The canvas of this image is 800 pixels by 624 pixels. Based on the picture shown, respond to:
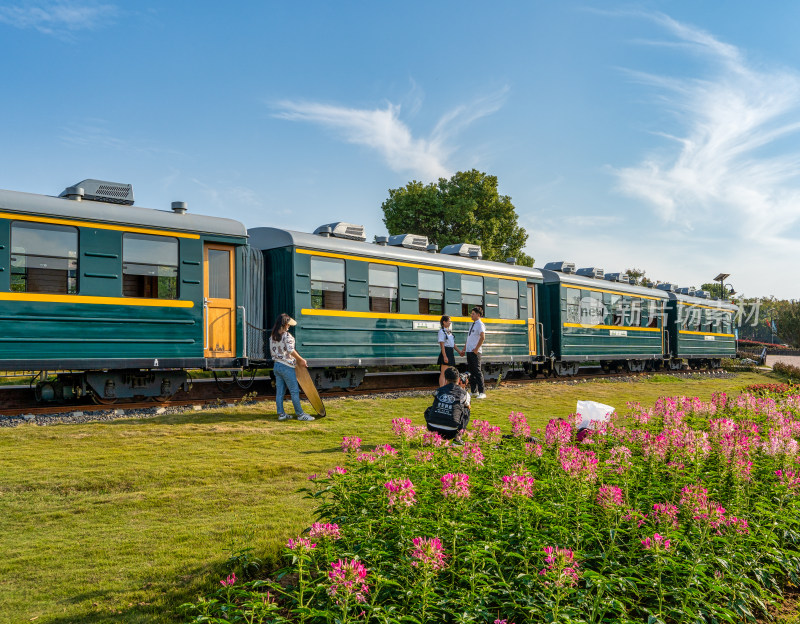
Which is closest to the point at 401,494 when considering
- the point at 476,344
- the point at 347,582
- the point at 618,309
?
the point at 347,582

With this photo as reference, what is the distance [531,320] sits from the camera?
18.8 meters

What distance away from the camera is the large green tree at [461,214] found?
3388 centimetres

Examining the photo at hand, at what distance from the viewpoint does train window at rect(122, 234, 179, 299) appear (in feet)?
34.7

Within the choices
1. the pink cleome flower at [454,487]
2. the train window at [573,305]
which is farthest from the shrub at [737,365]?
the pink cleome flower at [454,487]

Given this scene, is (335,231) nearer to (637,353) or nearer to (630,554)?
(630,554)

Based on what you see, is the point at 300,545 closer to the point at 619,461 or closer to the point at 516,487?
the point at 516,487

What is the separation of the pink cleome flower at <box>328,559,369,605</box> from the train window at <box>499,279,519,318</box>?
48.3 ft

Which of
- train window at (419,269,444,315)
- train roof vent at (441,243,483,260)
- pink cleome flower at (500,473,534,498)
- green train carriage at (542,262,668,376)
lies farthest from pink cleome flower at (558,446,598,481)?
green train carriage at (542,262,668,376)

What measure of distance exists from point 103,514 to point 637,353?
2194 cm

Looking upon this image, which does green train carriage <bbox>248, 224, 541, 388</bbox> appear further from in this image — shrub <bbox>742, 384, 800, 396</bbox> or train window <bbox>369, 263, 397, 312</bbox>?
shrub <bbox>742, 384, 800, 396</bbox>

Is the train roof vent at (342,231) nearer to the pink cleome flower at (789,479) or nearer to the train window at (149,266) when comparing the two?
the train window at (149,266)

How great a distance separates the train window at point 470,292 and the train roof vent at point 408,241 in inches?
53.6

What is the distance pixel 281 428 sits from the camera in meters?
9.16

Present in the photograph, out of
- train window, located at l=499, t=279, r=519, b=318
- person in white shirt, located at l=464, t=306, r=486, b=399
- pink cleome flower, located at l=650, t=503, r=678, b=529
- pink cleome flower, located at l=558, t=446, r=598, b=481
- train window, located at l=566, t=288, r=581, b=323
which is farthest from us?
train window, located at l=566, t=288, r=581, b=323
